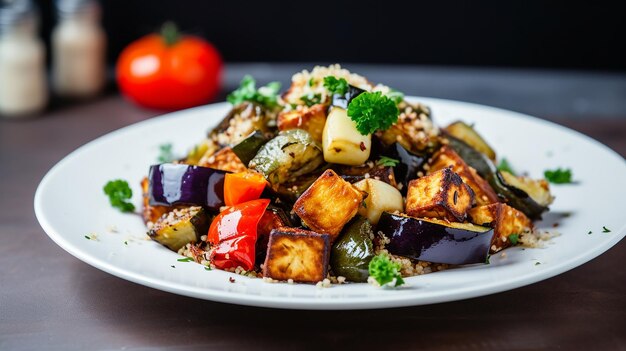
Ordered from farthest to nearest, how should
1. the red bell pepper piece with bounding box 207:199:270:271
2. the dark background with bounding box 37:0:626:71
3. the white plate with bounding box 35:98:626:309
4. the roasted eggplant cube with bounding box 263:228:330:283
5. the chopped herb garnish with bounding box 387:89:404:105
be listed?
the dark background with bounding box 37:0:626:71, the chopped herb garnish with bounding box 387:89:404:105, the red bell pepper piece with bounding box 207:199:270:271, the roasted eggplant cube with bounding box 263:228:330:283, the white plate with bounding box 35:98:626:309

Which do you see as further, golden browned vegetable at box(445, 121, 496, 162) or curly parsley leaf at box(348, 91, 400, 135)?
golden browned vegetable at box(445, 121, 496, 162)

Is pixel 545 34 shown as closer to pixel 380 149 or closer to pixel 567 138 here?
pixel 567 138

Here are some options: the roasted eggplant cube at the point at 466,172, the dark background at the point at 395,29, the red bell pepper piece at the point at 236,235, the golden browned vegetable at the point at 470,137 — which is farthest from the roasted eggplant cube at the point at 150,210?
the dark background at the point at 395,29

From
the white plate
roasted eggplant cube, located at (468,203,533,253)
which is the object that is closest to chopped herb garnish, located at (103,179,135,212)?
the white plate

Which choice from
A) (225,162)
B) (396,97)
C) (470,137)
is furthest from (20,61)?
(470,137)

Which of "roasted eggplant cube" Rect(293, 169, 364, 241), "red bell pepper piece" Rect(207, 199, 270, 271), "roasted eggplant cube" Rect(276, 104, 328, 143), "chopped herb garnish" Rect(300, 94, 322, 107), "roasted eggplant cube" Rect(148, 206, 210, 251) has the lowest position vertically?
"roasted eggplant cube" Rect(148, 206, 210, 251)

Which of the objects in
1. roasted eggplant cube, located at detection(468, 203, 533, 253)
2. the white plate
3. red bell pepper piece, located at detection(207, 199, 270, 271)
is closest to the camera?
the white plate

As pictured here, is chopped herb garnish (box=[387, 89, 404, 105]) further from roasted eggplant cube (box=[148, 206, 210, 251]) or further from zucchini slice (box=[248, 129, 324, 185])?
roasted eggplant cube (box=[148, 206, 210, 251])
